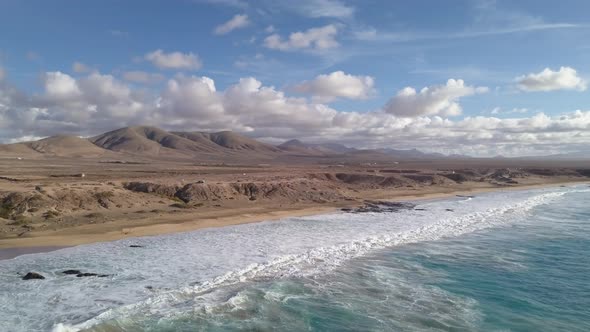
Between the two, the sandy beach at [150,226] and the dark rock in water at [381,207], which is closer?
the sandy beach at [150,226]

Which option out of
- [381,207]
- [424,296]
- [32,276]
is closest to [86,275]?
[32,276]

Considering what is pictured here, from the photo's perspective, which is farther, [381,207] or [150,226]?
[381,207]

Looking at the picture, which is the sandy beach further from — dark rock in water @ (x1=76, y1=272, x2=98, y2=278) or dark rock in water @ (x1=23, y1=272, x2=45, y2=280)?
dark rock in water @ (x1=76, y1=272, x2=98, y2=278)

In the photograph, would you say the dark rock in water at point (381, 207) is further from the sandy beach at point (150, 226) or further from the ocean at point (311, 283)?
the ocean at point (311, 283)

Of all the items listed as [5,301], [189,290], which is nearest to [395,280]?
[189,290]

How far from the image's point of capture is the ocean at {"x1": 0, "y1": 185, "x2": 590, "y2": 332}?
13211mm

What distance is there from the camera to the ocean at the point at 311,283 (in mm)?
13211

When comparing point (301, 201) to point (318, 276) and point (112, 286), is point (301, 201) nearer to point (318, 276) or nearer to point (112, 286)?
point (318, 276)

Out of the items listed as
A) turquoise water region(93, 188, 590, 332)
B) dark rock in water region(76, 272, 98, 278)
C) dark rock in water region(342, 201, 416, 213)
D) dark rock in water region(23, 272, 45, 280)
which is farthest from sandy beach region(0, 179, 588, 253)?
turquoise water region(93, 188, 590, 332)

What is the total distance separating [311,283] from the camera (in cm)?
1705

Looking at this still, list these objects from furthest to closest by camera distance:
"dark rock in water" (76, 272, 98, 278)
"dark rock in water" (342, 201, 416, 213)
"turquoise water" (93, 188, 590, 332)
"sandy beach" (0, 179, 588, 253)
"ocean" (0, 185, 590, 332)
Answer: "dark rock in water" (342, 201, 416, 213), "sandy beach" (0, 179, 588, 253), "dark rock in water" (76, 272, 98, 278), "ocean" (0, 185, 590, 332), "turquoise water" (93, 188, 590, 332)

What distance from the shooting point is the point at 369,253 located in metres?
22.4

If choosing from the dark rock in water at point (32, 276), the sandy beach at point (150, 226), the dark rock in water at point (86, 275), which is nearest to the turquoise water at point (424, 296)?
the dark rock in water at point (86, 275)

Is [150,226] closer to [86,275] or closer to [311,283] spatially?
[86,275]
